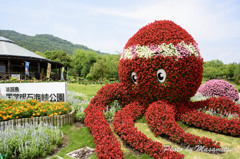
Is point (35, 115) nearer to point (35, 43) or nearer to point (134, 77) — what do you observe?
point (134, 77)

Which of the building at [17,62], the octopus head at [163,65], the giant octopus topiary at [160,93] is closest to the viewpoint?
the giant octopus topiary at [160,93]

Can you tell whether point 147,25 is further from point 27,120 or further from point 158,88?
point 27,120

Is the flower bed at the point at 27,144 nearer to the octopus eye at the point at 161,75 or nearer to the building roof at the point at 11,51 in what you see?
the octopus eye at the point at 161,75

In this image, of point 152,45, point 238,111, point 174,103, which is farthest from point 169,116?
point 238,111

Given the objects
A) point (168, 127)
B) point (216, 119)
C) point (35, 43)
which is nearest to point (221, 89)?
point (216, 119)

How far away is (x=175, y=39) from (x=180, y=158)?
404 centimetres

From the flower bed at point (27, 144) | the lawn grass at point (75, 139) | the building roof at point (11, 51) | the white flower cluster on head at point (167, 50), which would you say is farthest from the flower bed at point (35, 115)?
the building roof at point (11, 51)

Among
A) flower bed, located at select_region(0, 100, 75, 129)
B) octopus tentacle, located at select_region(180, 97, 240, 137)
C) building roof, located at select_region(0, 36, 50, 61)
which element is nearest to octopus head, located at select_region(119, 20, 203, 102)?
octopus tentacle, located at select_region(180, 97, 240, 137)

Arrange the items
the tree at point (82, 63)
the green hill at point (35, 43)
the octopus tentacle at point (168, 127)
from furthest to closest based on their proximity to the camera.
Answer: the green hill at point (35, 43) → the tree at point (82, 63) → the octopus tentacle at point (168, 127)

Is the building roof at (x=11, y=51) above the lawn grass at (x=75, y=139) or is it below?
above

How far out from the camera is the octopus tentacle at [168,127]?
13.8 feet

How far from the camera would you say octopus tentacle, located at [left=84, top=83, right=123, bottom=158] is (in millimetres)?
3785

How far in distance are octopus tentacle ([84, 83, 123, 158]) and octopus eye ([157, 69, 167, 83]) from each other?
178 cm

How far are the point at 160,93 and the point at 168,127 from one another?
1369 mm
